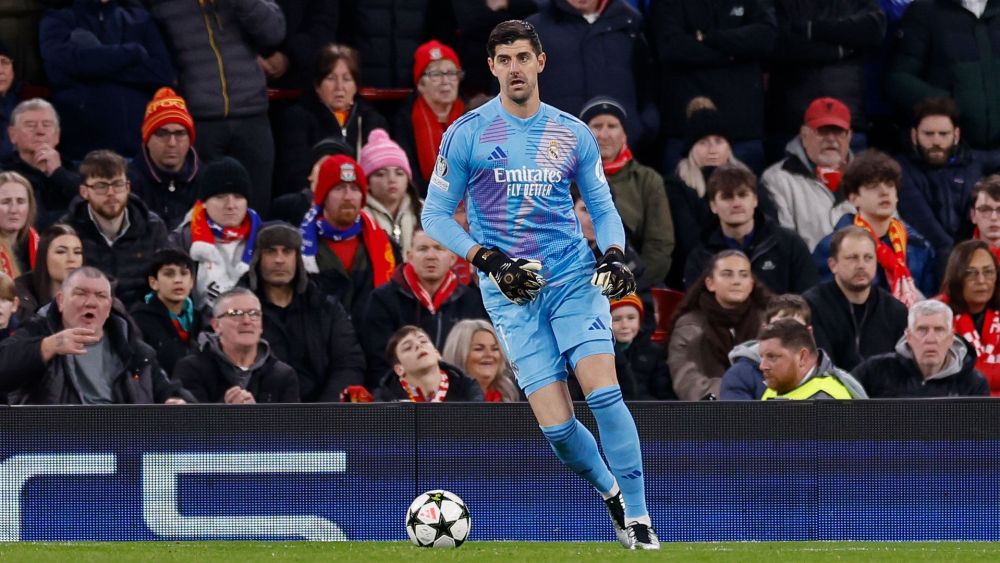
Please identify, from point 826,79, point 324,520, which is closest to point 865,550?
point 324,520

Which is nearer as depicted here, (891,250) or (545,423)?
(545,423)

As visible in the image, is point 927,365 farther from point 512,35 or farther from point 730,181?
point 512,35

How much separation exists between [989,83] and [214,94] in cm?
567

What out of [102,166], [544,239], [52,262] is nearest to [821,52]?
[102,166]

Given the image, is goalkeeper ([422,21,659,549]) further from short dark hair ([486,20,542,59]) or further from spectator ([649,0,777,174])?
spectator ([649,0,777,174])

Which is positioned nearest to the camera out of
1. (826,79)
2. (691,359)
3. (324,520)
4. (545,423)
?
(545,423)

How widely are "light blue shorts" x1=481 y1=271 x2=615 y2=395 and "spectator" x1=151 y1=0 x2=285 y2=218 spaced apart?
4.79m

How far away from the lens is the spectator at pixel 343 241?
11.9 metres

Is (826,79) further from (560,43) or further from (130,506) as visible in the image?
(130,506)

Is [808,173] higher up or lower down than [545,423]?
higher up

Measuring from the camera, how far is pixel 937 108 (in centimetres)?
1348

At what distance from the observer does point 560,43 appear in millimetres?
13133

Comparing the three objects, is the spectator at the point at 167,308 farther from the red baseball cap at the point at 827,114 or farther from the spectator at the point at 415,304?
the red baseball cap at the point at 827,114

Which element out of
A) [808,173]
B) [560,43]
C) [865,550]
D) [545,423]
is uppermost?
[560,43]
